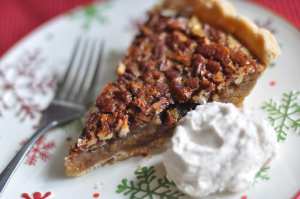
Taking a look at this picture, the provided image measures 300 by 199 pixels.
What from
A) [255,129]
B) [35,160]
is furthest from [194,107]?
[35,160]

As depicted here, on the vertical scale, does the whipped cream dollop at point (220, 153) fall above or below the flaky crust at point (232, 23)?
below

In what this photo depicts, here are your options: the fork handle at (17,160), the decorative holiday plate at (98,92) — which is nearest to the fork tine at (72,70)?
the decorative holiday plate at (98,92)

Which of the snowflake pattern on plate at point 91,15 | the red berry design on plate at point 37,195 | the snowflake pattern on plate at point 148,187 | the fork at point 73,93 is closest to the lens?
the snowflake pattern on plate at point 148,187

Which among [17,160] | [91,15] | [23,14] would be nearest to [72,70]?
[91,15]

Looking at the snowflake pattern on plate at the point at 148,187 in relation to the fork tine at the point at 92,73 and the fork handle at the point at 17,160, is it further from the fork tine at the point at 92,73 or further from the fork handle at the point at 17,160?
the fork tine at the point at 92,73

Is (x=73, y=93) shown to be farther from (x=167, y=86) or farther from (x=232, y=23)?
(x=232, y=23)

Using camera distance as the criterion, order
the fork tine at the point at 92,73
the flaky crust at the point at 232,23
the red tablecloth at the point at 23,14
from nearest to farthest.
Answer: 1. the flaky crust at the point at 232,23
2. the fork tine at the point at 92,73
3. the red tablecloth at the point at 23,14

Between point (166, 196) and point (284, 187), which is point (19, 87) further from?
point (284, 187)

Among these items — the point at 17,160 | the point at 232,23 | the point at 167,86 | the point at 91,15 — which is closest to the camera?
the point at 17,160

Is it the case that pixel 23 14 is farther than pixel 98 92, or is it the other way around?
pixel 23 14
